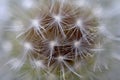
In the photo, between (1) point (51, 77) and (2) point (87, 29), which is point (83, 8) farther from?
(1) point (51, 77)

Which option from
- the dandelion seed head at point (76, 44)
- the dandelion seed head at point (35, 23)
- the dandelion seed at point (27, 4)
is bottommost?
the dandelion seed head at point (76, 44)

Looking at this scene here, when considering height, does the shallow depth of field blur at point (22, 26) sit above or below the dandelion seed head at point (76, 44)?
above

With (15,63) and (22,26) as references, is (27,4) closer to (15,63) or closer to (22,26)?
(22,26)

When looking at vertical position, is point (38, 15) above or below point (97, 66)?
above

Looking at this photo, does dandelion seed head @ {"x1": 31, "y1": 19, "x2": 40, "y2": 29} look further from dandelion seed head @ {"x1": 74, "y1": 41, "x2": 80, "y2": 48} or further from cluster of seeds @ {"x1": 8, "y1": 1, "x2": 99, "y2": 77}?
dandelion seed head @ {"x1": 74, "y1": 41, "x2": 80, "y2": 48}

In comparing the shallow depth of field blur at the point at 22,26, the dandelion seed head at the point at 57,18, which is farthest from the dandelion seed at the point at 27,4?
the dandelion seed head at the point at 57,18

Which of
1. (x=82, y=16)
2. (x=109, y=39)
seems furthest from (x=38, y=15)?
(x=109, y=39)

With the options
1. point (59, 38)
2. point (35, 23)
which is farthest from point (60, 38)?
point (35, 23)

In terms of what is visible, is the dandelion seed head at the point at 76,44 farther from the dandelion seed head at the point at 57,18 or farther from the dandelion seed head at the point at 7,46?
the dandelion seed head at the point at 7,46
